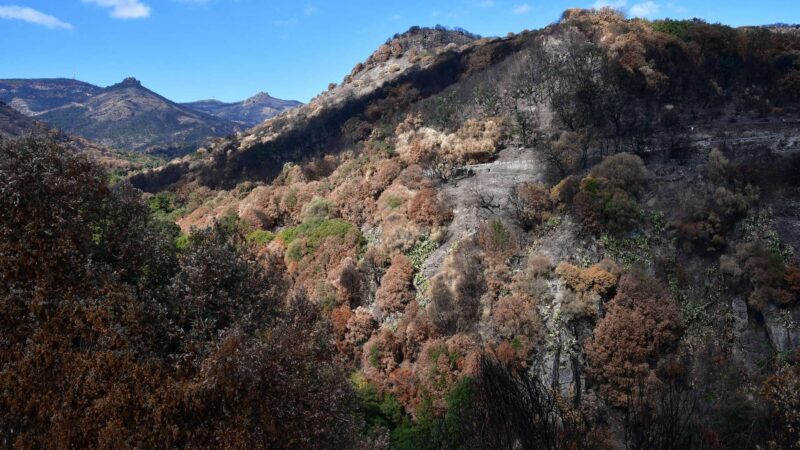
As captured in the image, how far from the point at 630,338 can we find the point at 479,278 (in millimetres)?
6145

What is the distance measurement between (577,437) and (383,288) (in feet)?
48.0

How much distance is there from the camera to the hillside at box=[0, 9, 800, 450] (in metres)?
8.93

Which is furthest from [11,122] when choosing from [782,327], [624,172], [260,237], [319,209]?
[782,327]

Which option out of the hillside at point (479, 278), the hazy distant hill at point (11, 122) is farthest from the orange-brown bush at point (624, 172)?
the hazy distant hill at point (11, 122)

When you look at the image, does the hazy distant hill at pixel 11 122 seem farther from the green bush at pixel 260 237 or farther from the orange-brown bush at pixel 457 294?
the orange-brown bush at pixel 457 294

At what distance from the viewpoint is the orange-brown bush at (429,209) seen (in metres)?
25.0

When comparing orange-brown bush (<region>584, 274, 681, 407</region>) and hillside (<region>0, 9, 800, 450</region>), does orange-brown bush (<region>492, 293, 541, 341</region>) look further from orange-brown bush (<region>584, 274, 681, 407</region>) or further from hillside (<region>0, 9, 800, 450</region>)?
orange-brown bush (<region>584, 274, 681, 407</region>)

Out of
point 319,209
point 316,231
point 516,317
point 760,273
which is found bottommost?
point 516,317

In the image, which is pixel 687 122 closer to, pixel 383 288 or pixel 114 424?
pixel 383 288

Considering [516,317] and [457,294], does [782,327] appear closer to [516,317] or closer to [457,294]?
[516,317]

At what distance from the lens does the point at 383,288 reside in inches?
918

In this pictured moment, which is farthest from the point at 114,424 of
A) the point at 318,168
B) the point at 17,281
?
the point at 318,168

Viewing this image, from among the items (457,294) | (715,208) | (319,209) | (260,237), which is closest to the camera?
(715,208)

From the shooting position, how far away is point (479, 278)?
20453mm
